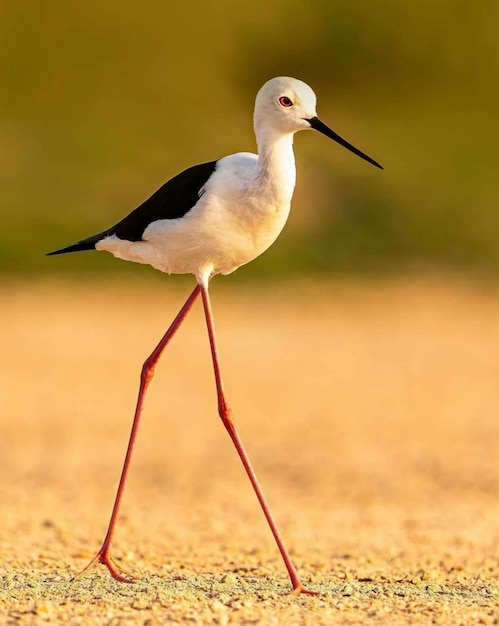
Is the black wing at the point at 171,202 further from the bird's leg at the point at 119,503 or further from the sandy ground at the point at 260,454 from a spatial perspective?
the sandy ground at the point at 260,454

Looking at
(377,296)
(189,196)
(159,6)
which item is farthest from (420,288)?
(189,196)

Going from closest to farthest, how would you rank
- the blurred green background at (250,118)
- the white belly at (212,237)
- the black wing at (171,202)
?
the white belly at (212,237)
the black wing at (171,202)
the blurred green background at (250,118)

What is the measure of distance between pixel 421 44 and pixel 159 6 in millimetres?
9906

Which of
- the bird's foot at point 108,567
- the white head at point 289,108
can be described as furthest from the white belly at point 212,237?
the bird's foot at point 108,567

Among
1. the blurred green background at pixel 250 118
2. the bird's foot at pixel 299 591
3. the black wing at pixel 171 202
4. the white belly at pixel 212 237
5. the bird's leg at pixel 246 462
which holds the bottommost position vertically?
the bird's foot at pixel 299 591

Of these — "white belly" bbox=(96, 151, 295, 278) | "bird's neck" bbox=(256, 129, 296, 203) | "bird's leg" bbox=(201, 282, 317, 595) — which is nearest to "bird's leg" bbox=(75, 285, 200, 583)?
"bird's leg" bbox=(201, 282, 317, 595)

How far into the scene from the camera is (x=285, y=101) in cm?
560

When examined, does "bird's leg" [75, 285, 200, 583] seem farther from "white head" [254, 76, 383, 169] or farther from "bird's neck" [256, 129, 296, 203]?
"white head" [254, 76, 383, 169]

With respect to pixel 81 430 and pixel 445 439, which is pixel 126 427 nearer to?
pixel 81 430

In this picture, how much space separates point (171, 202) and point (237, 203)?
1.29 feet

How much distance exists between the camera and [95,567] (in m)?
6.47

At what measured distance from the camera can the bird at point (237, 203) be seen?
5598 mm

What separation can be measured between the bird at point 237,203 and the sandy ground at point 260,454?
66 cm

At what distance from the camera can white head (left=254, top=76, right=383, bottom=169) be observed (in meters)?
5.57
